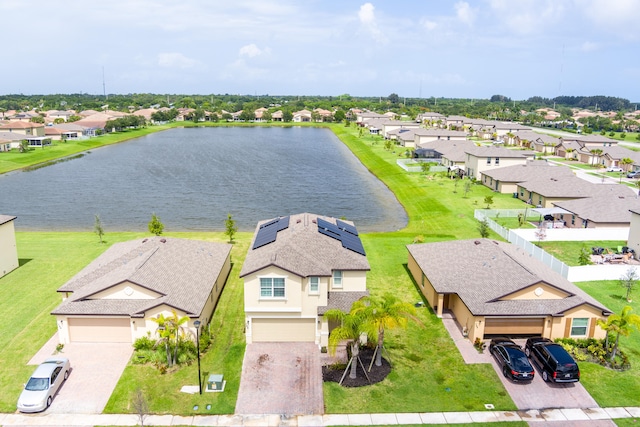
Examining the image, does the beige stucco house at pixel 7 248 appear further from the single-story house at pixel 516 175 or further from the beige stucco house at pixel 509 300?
the single-story house at pixel 516 175

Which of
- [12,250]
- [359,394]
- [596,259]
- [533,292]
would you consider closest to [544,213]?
[596,259]

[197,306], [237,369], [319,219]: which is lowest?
[237,369]

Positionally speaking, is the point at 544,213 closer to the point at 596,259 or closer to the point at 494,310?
the point at 596,259

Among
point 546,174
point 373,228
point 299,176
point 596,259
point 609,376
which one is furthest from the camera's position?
point 299,176

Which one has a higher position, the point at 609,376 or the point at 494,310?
the point at 494,310

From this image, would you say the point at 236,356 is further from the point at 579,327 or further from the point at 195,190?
the point at 195,190

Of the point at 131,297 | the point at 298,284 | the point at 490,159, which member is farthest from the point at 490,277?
the point at 490,159

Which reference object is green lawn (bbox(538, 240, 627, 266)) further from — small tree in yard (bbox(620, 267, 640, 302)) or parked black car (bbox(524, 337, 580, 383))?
parked black car (bbox(524, 337, 580, 383))

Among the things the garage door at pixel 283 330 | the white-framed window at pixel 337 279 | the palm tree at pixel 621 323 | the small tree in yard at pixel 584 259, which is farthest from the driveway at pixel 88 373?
the small tree in yard at pixel 584 259
